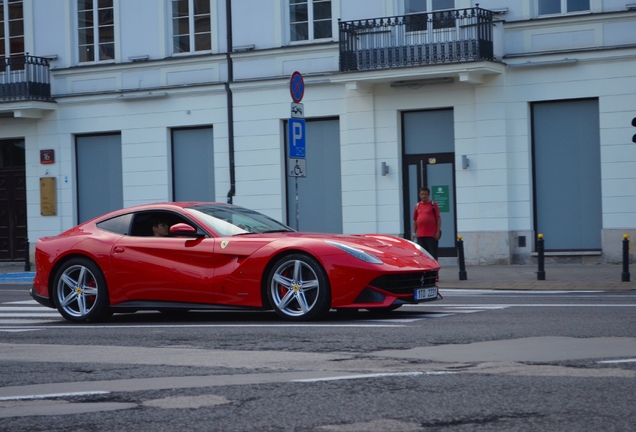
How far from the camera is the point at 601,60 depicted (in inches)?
957

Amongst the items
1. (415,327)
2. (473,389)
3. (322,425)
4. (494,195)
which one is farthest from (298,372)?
(494,195)

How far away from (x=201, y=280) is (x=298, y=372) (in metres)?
4.26

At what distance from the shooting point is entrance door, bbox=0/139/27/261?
31.9 meters

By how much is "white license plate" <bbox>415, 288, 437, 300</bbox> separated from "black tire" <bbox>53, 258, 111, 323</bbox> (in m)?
3.56

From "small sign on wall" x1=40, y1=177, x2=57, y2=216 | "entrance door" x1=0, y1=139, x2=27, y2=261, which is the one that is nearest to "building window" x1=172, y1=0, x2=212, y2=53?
"small sign on wall" x1=40, y1=177, x2=57, y2=216

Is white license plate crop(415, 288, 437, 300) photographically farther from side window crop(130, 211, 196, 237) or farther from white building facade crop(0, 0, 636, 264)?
white building facade crop(0, 0, 636, 264)

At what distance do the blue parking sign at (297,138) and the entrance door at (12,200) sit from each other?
50.4ft

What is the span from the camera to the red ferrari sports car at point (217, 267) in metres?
11.3

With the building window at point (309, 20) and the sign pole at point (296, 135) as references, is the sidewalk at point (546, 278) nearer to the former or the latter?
the sign pole at point (296, 135)

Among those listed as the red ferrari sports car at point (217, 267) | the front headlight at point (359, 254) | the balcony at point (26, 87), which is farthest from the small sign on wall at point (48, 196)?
the front headlight at point (359, 254)

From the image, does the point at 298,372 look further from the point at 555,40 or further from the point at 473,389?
the point at 555,40

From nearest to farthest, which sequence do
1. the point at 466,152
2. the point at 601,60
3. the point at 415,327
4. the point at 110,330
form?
1. the point at 415,327
2. the point at 110,330
3. the point at 601,60
4. the point at 466,152

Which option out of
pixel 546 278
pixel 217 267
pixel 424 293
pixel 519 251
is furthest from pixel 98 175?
pixel 424 293

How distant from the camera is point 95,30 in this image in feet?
101
